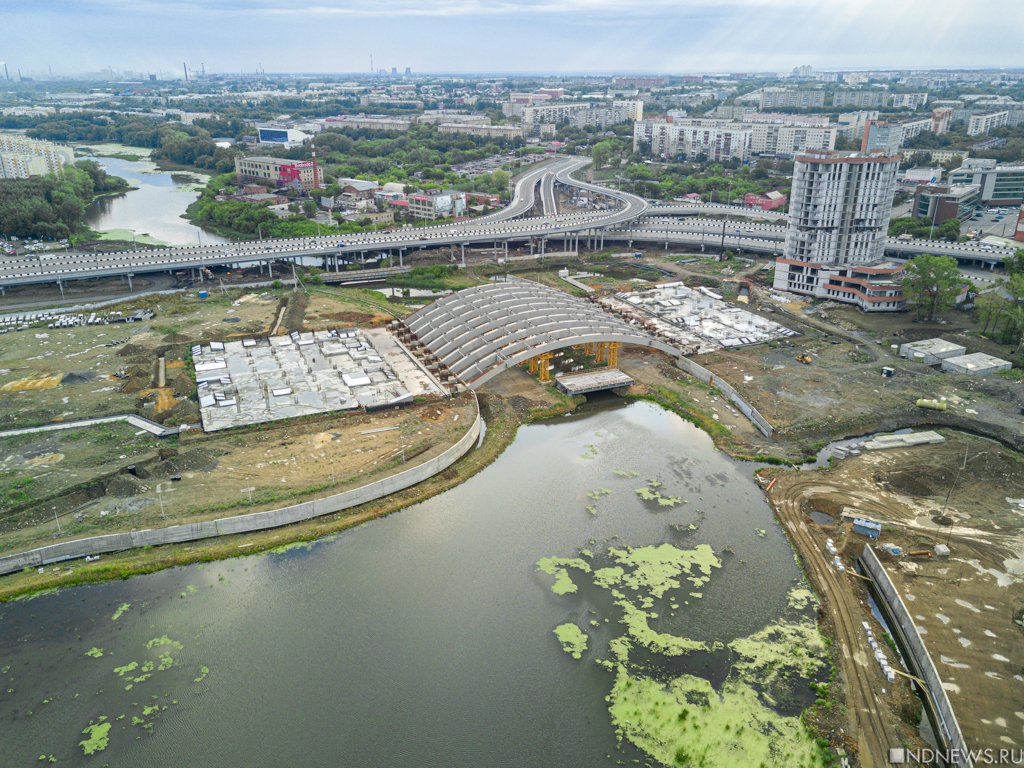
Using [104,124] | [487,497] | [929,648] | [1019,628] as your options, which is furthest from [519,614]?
[104,124]

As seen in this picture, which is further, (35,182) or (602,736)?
(35,182)

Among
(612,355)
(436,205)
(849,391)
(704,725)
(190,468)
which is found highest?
(436,205)

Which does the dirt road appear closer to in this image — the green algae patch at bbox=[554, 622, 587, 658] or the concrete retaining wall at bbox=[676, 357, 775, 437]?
the concrete retaining wall at bbox=[676, 357, 775, 437]

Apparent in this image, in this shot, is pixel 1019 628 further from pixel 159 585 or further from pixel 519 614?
pixel 159 585

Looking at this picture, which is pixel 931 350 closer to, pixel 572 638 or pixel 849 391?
pixel 849 391

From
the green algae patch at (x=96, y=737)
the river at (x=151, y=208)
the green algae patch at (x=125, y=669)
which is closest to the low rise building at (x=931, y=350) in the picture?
the green algae patch at (x=125, y=669)

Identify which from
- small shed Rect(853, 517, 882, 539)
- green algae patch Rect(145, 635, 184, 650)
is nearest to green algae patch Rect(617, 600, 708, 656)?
small shed Rect(853, 517, 882, 539)

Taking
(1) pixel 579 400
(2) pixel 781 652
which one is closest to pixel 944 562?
(2) pixel 781 652
